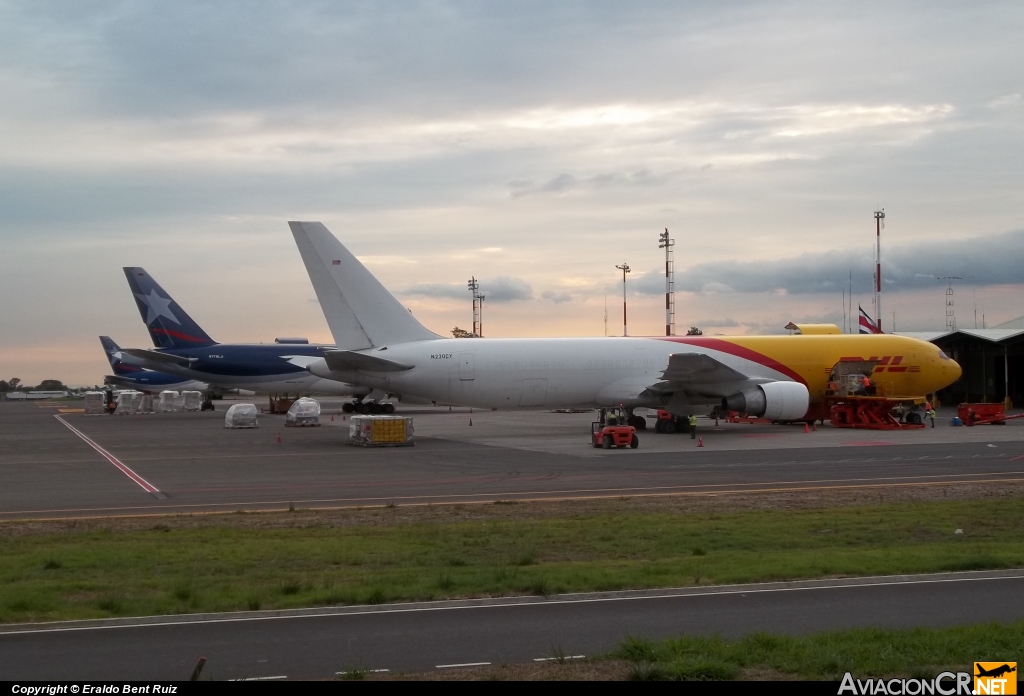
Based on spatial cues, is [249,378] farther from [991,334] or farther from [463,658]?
[463,658]

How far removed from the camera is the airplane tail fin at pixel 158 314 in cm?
6197

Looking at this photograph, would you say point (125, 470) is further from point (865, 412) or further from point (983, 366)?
point (983, 366)

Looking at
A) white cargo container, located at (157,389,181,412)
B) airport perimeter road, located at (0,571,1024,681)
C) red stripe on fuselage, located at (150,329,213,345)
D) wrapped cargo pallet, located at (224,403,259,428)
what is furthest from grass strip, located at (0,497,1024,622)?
white cargo container, located at (157,389,181,412)

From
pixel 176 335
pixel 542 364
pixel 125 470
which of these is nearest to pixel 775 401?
pixel 542 364

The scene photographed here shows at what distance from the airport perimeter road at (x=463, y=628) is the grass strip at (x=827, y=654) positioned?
605 mm

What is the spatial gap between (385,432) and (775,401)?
1496 centimetres

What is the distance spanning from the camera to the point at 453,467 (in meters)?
27.0

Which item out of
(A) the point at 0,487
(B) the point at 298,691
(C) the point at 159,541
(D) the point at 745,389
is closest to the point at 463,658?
(B) the point at 298,691

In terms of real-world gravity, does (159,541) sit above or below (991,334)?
below

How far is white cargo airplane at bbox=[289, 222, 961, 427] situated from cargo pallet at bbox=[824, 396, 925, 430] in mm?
937

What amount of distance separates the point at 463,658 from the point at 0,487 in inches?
764

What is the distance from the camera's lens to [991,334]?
197ft

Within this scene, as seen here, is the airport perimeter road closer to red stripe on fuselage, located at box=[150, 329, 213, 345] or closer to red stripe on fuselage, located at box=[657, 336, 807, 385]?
red stripe on fuselage, located at box=[657, 336, 807, 385]

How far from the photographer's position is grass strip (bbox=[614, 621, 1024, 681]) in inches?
284
